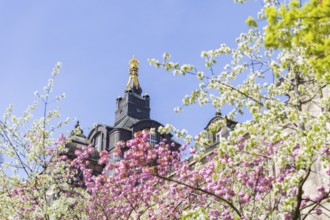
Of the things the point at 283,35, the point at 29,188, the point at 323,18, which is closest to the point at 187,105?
the point at 283,35

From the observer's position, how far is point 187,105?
11977mm


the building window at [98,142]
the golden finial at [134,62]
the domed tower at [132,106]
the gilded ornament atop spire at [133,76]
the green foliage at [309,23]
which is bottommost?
the green foliage at [309,23]

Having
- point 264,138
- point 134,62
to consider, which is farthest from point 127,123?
point 264,138

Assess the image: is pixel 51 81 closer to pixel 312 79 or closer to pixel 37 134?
pixel 37 134

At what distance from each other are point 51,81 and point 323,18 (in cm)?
1471

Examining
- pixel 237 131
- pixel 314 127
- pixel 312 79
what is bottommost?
pixel 314 127

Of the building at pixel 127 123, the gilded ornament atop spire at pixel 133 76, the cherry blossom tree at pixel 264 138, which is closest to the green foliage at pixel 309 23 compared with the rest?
the cherry blossom tree at pixel 264 138

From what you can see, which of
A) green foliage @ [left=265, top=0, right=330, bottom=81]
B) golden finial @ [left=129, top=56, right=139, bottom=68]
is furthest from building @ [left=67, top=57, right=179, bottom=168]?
green foliage @ [left=265, top=0, right=330, bottom=81]

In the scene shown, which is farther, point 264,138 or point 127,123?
point 127,123

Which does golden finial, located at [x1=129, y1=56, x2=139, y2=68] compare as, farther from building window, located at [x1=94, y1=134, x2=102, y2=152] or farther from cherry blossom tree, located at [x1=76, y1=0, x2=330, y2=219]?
cherry blossom tree, located at [x1=76, y1=0, x2=330, y2=219]

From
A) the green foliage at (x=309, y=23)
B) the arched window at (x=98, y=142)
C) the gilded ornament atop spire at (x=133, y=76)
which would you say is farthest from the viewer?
the gilded ornament atop spire at (x=133, y=76)

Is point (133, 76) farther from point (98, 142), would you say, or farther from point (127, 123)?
point (98, 142)

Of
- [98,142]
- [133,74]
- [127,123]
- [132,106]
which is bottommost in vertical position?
[98,142]

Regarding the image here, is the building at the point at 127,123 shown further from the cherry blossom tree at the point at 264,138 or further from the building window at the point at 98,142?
the cherry blossom tree at the point at 264,138
